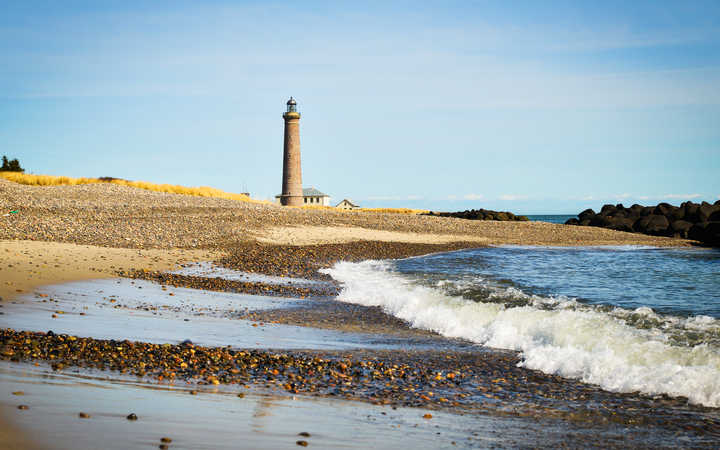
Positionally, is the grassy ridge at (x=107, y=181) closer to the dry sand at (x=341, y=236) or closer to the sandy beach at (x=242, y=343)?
the dry sand at (x=341, y=236)

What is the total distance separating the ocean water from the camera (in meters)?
7.93

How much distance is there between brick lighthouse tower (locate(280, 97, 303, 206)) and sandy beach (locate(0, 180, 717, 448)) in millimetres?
37200

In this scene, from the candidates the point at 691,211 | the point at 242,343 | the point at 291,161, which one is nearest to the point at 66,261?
the point at 242,343

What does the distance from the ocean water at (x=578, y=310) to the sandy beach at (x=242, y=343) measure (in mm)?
503

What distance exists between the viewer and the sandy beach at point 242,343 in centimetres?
585

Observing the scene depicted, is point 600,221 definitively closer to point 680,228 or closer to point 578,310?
point 680,228

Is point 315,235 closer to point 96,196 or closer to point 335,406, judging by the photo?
point 96,196

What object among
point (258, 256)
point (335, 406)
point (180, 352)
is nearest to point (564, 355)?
point (335, 406)

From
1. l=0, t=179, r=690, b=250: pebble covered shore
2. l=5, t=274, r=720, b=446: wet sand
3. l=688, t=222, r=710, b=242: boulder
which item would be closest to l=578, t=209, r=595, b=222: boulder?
l=0, t=179, r=690, b=250: pebble covered shore

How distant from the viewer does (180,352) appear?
745 centimetres

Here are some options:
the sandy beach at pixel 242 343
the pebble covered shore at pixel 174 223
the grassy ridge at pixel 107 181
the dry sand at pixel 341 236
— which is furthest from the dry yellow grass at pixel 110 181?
the sandy beach at pixel 242 343

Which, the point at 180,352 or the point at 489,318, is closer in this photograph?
the point at 180,352

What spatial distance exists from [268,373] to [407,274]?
1280cm

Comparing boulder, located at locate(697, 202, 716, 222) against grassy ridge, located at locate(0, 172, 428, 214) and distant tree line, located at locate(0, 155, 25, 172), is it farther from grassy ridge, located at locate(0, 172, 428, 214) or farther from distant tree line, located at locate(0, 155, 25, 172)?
distant tree line, located at locate(0, 155, 25, 172)
